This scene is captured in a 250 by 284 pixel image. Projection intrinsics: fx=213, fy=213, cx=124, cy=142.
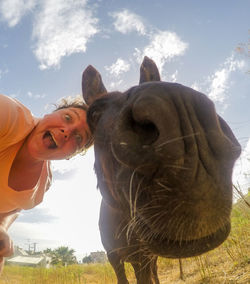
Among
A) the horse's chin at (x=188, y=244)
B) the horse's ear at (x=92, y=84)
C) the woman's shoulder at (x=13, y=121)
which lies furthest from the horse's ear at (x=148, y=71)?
the woman's shoulder at (x=13, y=121)

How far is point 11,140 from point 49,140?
0.56 metres

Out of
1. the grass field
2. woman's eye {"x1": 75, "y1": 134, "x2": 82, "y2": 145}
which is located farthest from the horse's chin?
woman's eye {"x1": 75, "y1": 134, "x2": 82, "y2": 145}

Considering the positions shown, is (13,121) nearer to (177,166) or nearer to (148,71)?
(148,71)

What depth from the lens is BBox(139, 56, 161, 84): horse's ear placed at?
8.33 ft

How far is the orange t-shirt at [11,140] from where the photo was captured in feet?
10.1

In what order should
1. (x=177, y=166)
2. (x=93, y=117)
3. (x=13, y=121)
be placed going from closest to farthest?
(x=177, y=166) → (x=93, y=117) → (x=13, y=121)

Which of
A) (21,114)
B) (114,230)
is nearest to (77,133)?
(21,114)

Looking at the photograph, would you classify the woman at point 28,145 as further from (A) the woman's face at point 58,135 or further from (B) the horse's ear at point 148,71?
(B) the horse's ear at point 148,71

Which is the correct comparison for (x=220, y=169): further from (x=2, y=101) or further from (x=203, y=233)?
(x=2, y=101)

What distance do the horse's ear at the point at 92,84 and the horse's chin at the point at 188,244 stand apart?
2.13 metres

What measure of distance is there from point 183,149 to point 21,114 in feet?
10.1

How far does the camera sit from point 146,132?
3.80ft

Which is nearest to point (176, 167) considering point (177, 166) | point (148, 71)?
point (177, 166)

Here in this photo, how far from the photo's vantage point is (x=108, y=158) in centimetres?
166
